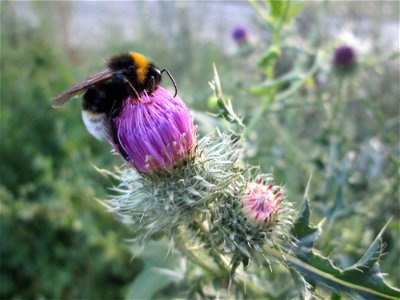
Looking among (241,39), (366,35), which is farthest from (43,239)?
(366,35)

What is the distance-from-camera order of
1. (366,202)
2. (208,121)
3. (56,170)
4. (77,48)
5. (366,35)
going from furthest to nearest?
1. (77,48)
2. (366,35)
3. (56,170)
4. (366,202)
5. (208,121)

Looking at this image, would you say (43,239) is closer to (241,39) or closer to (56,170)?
(56,170)

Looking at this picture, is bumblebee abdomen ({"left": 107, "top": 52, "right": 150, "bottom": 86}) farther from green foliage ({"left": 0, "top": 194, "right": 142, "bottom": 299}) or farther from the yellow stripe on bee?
green foliage ({"left": 0, "top": 194, "right": 142, "bottom": 299})

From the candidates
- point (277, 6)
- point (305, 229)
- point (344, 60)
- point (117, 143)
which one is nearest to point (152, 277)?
point (117, 143)

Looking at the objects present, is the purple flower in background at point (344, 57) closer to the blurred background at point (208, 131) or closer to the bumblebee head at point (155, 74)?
the blurred background at point (208, 131)

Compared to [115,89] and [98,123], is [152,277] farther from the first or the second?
[115,89]

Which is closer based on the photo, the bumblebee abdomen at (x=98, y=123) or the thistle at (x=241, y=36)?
the bumblebee abdomen at (x=98, y=123)

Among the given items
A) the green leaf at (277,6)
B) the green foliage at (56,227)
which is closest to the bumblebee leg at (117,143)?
the green leaf at (277,6)
